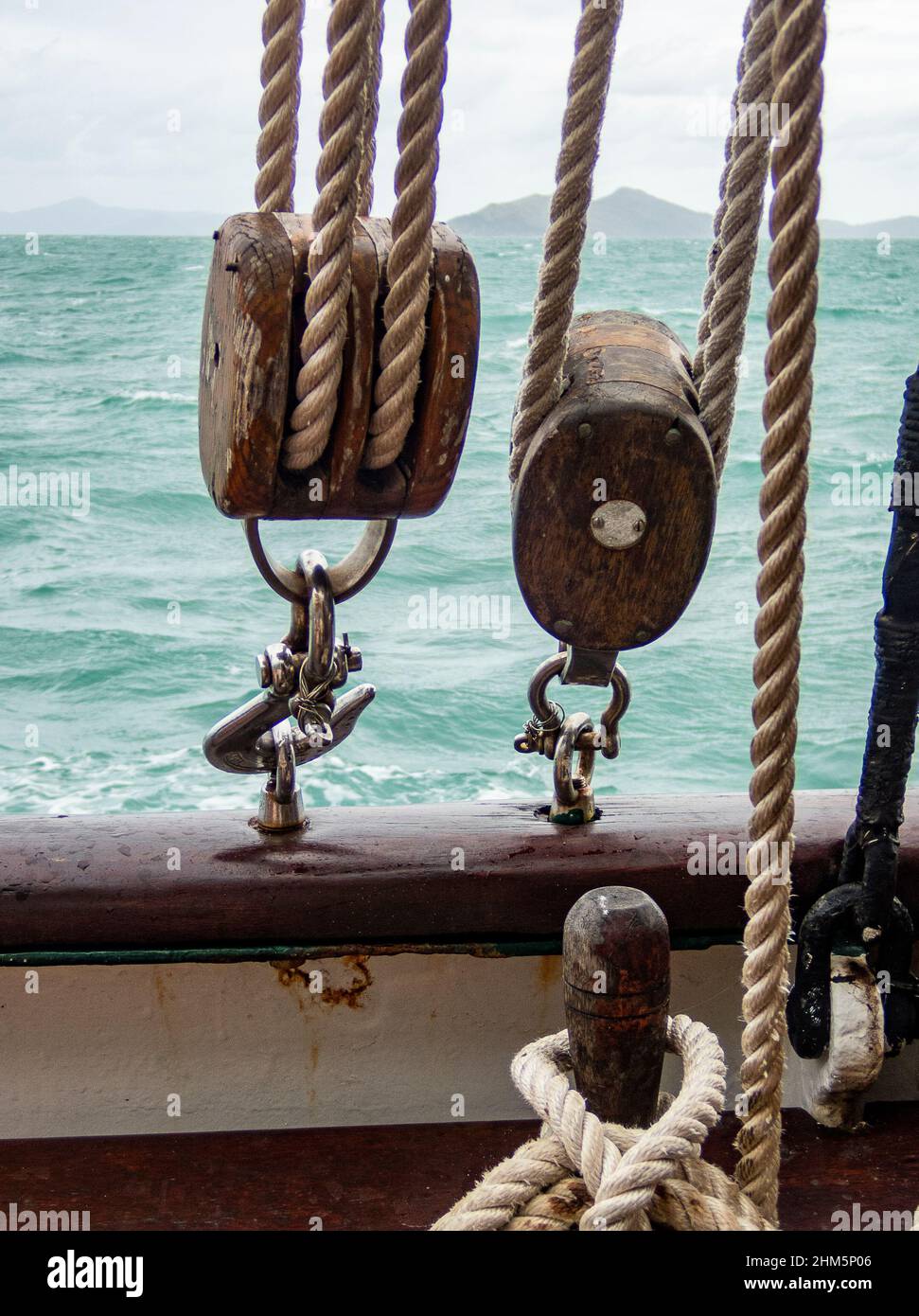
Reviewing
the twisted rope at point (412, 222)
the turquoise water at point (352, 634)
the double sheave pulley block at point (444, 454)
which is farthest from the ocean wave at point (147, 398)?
the twisted rope at point (412, 222)

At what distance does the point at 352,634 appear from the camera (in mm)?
6758

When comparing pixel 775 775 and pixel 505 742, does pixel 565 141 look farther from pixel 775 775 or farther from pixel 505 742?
pixel 505 742

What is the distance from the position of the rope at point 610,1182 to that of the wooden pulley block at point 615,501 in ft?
1.19

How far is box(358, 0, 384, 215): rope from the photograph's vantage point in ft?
2.98

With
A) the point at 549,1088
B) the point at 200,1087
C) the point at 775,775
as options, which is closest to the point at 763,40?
the point at 775,775

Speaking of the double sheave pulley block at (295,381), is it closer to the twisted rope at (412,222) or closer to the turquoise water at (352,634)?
the twisted rope at (412,222)

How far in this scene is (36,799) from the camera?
4.78 m

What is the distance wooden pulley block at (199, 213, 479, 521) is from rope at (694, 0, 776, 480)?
17 centimetres

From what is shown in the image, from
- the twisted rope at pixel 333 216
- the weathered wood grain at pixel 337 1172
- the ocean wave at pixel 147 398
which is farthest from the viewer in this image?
the ocean wave at pixel 147 398

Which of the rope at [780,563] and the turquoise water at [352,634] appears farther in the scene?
the turquoise water at [352,634]

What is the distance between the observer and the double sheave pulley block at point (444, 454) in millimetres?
875

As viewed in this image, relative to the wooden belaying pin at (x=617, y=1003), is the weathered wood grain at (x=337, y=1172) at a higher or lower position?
lower

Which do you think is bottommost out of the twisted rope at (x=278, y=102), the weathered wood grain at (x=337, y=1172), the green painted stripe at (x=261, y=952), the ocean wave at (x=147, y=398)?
the weathered wood grain at (x=337, y=1172)

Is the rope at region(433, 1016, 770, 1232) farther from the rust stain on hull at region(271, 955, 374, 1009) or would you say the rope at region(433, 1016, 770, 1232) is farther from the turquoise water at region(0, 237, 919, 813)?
the turquoise water at region(0, 237, 919, 813)
